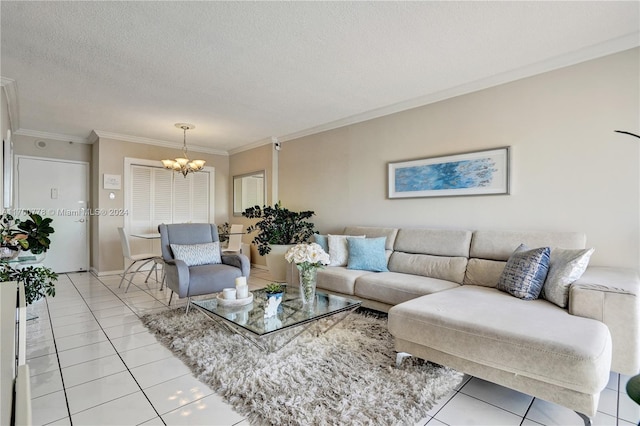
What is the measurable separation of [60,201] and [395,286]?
583 cm

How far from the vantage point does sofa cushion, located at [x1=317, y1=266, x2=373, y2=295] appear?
127 inches

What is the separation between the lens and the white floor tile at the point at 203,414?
1.64 m

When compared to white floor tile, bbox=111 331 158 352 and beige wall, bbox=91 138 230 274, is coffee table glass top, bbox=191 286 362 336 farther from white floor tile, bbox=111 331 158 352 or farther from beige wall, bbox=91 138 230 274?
beige wall, bbox=91 138 230 274

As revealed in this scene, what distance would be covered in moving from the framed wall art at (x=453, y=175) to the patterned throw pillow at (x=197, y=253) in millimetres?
2275

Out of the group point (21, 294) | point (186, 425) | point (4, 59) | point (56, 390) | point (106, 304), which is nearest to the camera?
point (21, 294)

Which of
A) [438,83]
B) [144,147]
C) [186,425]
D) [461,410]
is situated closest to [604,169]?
[438,83]

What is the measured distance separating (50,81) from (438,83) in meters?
3.97

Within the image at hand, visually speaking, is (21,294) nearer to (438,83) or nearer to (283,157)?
(438,83)

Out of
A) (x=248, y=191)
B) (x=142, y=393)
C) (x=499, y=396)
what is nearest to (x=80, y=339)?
(x=142, y=393)

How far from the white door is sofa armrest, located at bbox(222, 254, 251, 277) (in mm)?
3647

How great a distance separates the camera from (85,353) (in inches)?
95.2

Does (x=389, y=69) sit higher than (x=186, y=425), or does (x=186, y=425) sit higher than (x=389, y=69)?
(x=389, y=69)

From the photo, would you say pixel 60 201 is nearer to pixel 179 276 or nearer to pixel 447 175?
pixel 179 276

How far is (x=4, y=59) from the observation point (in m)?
2.78
